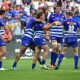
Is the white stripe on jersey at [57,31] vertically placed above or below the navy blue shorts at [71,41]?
above

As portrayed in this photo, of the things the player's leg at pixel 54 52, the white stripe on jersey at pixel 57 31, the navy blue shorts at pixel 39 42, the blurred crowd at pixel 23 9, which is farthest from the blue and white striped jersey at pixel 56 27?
the blurred crowd at pixel 23 9

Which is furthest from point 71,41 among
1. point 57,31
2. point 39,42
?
point 39,42

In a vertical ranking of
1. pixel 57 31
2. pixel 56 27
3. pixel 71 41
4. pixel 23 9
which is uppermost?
pixel 56 27

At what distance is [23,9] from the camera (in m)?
28.4

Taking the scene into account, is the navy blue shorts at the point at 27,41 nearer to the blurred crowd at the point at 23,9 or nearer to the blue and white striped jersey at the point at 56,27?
the blue and white striped jersey at the point at 56,27

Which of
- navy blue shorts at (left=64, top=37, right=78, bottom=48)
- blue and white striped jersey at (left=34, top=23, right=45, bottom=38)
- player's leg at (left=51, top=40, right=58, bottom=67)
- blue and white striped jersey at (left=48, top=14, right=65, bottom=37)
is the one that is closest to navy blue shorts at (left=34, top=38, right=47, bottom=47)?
blue and white striped jersey at (left=34, top=23, right=45, bottom=38)

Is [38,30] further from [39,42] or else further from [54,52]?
[54,52]

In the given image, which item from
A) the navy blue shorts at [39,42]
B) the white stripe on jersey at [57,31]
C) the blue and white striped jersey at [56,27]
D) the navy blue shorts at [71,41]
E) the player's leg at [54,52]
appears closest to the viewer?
the navy blue shorts at [39,42]

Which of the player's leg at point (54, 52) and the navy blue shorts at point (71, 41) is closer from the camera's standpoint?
the navy blue shorts at point (71, 41)

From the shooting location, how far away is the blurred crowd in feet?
83.7

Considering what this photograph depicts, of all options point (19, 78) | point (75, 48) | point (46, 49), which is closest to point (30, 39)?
point (46, 49)

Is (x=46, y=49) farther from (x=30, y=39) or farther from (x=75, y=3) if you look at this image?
(x=75, y=3)

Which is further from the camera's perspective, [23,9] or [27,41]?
[23,9]

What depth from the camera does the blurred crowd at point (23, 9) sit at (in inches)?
1005
